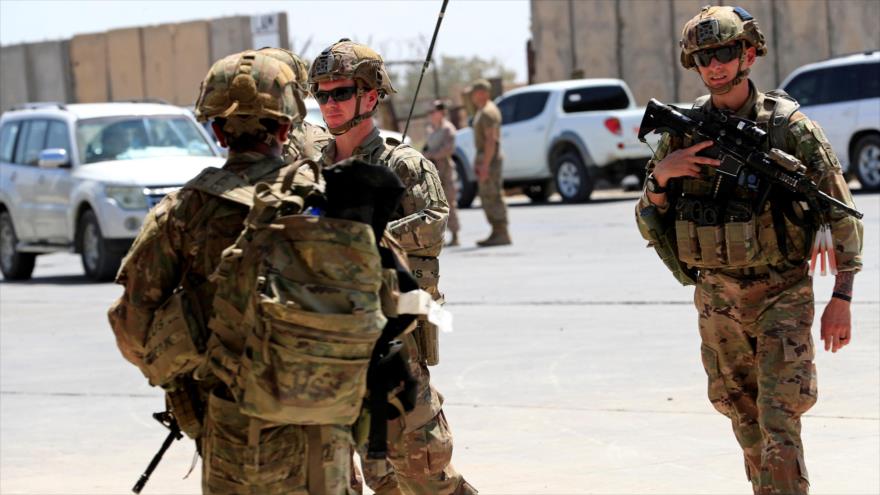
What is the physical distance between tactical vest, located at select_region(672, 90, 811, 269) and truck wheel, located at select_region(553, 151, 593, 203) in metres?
18.1

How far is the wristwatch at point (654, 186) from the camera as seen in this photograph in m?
5.50

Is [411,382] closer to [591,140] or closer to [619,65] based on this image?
[591,140]

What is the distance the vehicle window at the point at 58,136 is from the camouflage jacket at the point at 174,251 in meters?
12.8

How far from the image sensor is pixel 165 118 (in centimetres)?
1670

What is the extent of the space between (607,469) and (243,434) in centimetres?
320

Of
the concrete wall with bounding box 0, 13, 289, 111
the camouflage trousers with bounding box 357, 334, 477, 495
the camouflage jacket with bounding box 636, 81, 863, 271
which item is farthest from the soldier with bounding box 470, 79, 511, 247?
the concrete wall with bounding box 0, 13, 289, 111

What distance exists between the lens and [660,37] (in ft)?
99.7

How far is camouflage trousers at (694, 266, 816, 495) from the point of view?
203 inches

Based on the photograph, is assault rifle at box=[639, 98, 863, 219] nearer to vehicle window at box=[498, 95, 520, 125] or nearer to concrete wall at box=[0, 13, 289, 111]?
vehicle window at box=[498, 95, 520, 125]

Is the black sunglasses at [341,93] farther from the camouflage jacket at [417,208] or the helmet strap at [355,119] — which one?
the camouflage jacket at [417,208]

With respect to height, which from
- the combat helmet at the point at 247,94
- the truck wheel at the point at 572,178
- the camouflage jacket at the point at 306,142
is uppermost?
the combat helmet at the point at 247,94

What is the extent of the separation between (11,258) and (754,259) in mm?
13366

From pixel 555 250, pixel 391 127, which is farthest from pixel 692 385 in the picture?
pixel 391 127

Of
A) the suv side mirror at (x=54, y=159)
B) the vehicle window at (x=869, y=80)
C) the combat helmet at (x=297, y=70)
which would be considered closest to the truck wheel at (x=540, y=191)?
the vehicle window at (x=869, y=80)
